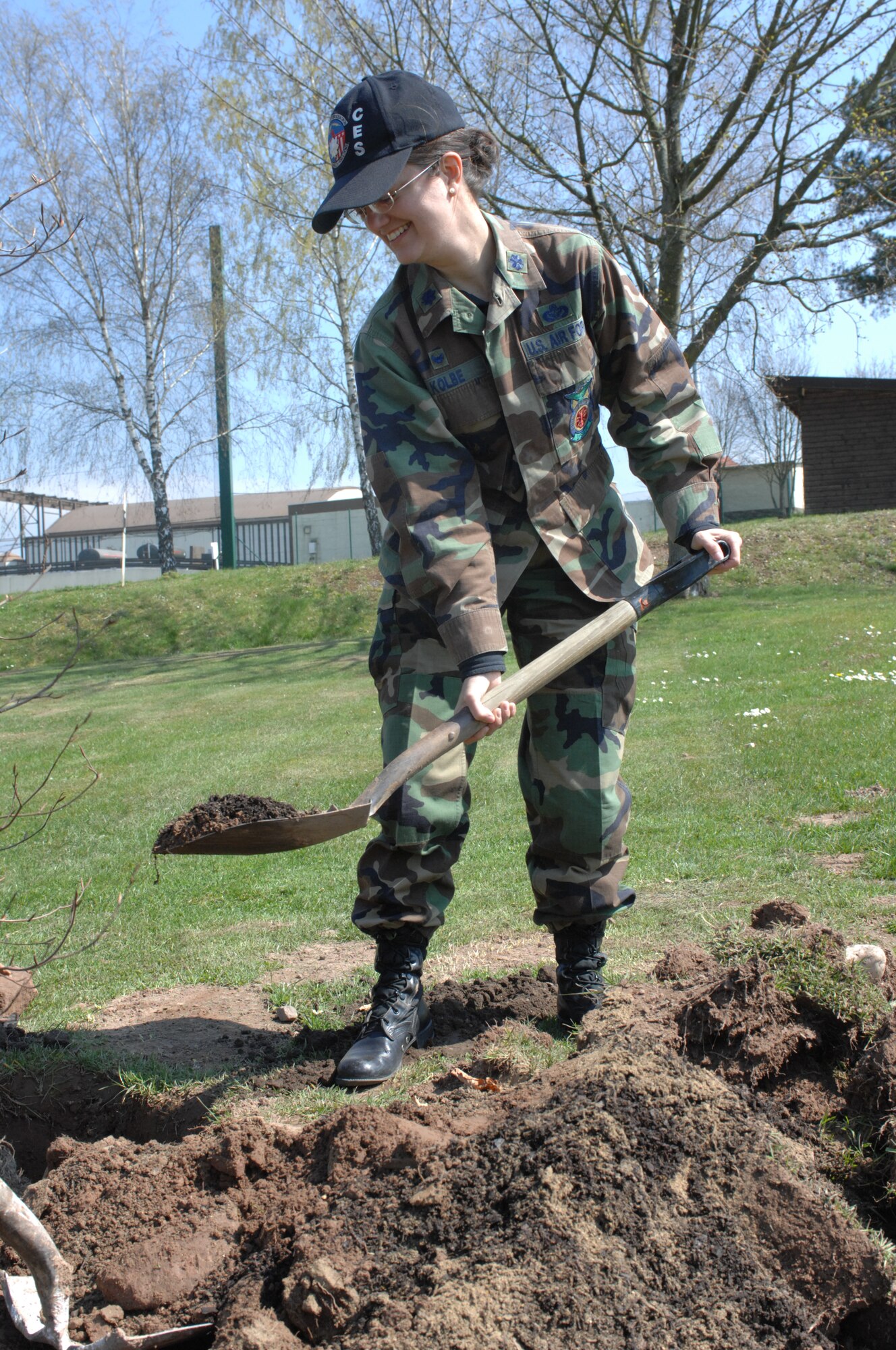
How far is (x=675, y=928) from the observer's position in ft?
12.5

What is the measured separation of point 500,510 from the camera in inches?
119

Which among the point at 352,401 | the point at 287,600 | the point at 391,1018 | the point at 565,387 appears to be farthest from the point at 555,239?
the point at 352,401

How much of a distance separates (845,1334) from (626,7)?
606 inches

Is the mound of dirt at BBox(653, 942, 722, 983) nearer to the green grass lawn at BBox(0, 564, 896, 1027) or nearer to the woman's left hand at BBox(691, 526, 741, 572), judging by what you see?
the green grass lawn at BBox(0, 564, 896, 1027)

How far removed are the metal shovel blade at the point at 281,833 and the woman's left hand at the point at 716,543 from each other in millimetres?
1177

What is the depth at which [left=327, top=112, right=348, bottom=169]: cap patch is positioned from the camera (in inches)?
109

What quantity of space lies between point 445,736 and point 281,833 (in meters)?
0.53

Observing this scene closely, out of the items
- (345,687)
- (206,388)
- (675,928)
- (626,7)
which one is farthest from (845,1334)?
(206,388)

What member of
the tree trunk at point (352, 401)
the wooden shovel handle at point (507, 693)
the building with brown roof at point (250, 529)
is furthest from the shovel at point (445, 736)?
the building with brown roof at point (250, 529)

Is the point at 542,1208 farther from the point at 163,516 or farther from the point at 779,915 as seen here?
the point at 163,516

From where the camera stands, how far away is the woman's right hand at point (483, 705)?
2.61m

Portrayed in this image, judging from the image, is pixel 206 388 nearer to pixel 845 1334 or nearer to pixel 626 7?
pixel 626 7

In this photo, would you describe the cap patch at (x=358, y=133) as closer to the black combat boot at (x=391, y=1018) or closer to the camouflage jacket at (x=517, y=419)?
the camouflage jacket at (x=517, y=419)

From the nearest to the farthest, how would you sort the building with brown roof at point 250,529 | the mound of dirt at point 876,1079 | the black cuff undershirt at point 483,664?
the mound of dirt at point 876,1079 < the black cuff undershirt at point 483,664 < the building with brown roof at point 250,529
